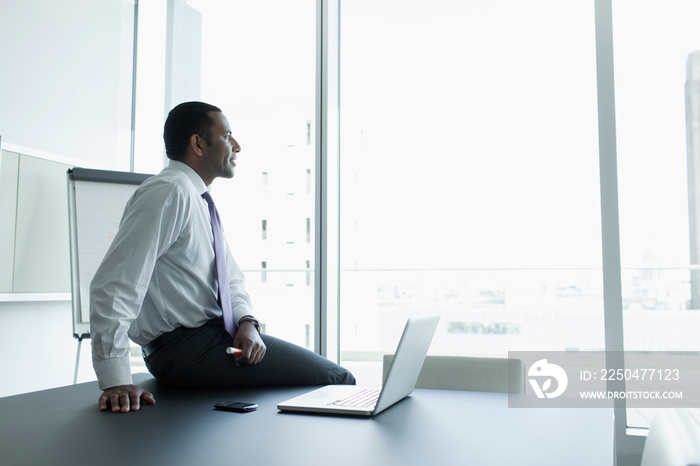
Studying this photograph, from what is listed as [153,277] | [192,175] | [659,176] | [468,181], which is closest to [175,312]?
[153,277]

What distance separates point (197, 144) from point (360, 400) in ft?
3.91

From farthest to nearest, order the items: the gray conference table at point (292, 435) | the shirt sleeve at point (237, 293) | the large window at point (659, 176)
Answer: the large window at point (659, 176), the shirt sleeve at point (237, 293), the gray conference table at point (292, 435)

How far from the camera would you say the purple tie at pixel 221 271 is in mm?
1712

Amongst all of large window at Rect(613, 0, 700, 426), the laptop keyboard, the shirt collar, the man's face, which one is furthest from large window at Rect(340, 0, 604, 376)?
the laptop keyboard

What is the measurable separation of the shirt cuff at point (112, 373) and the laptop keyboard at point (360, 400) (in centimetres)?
51

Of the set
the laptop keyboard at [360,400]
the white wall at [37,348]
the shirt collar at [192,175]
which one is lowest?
the white wall at [37,348]

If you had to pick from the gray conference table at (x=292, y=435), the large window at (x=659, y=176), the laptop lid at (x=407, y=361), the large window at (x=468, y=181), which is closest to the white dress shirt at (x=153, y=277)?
the gray conference table at (x=292, y=435)

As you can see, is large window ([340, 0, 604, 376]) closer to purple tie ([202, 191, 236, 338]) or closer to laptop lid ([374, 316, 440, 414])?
purple tie ([202, 191, 236, 338])

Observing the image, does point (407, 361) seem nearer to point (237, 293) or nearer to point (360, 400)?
point (360, 400)

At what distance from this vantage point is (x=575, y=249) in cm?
402

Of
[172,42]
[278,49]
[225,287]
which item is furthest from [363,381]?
[172,42]

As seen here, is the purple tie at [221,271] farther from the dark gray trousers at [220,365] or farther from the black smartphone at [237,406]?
the black smartphone at [237,406]

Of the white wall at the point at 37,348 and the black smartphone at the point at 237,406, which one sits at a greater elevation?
the black smartphone at the point at 237,406

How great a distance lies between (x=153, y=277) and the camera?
1.67m
